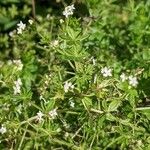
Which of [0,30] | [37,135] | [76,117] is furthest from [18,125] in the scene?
[0,30]

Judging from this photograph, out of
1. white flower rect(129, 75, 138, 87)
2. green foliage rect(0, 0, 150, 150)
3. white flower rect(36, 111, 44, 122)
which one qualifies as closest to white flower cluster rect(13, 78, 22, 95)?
green foliage rect(0, 0, 150, 150)

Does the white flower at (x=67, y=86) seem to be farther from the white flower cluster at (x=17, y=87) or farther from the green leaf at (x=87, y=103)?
→ the white flower cluster at (x=17, y=87)

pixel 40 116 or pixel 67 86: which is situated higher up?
pixel 67 86

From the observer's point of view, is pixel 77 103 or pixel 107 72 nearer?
pixel 107 72

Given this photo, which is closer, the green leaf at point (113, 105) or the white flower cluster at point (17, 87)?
the green leaf at point (113, 105)

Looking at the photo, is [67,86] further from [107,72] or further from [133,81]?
[133,81]

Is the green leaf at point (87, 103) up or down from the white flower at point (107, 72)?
down

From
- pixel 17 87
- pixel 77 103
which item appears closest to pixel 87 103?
pixel 77 103

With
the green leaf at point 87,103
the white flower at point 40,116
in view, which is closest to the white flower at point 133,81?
the green leaf at point 87,103

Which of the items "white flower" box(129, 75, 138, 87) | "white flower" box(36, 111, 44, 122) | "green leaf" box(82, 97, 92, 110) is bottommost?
"white flower" box(36, 111, 44, 122)

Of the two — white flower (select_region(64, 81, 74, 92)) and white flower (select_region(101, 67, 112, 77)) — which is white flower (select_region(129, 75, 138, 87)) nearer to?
white flower (select_region(101, 67, 112, 77))

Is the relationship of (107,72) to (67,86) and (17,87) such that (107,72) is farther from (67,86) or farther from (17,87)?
(17,87)

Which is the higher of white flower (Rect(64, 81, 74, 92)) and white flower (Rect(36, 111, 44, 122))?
white flower (Rect(64, 81, 74, 92))
